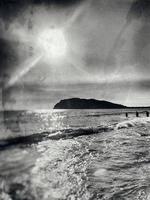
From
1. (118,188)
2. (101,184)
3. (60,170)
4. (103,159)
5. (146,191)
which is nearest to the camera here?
(146,191)

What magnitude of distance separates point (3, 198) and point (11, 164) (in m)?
6.52

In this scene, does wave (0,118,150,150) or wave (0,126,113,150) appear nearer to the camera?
wave (0,126,113,150)

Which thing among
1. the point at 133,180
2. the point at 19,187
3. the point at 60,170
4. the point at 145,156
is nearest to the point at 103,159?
the point at 145,156

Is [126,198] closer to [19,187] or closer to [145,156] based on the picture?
[19,187]

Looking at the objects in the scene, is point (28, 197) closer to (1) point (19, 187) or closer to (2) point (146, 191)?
(1) point (19, 187)

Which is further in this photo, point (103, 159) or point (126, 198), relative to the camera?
point (103, 159)

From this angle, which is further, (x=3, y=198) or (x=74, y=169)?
(x=74, y=169)

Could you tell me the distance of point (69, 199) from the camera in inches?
344

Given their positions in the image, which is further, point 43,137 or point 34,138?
point 43,137

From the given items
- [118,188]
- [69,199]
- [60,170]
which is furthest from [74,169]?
[69,199]

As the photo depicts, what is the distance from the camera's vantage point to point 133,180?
36.5 feet

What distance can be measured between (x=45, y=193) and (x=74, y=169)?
15.2 feet

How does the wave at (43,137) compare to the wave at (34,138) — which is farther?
the wave at (43,137)

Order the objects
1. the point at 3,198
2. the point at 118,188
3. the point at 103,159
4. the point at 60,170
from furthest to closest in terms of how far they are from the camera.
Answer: the point at 103,159 → the point at 60,170 → the point at 118,188 → the point at 3,198
